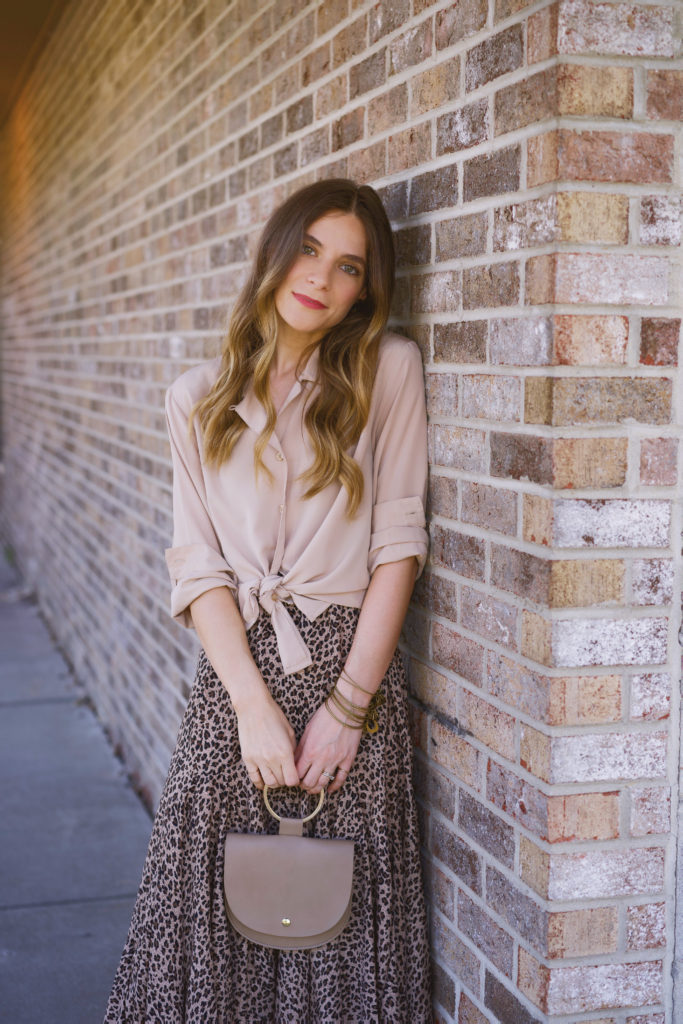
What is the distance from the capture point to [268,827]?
2.24m

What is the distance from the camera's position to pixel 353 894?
220cm

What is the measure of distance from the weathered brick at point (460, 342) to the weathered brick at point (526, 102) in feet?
1.14

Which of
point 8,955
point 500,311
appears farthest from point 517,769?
point 8,955

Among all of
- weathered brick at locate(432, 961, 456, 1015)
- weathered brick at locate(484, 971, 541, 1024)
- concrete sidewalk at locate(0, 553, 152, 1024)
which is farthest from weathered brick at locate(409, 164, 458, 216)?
concrete sidewalk at locate(0, 553, 152, 1024)

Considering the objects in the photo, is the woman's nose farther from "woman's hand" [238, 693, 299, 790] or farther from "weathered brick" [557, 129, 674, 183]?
"woman's hand" [238, 693, 299, 790]

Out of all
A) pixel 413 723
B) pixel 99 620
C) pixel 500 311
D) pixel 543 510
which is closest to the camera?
pixel 543 510

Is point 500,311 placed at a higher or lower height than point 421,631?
higher

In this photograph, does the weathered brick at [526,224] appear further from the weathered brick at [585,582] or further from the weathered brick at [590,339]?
the weathered brick at [585,582]

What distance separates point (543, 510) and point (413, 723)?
80cm

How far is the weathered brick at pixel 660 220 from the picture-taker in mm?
1692

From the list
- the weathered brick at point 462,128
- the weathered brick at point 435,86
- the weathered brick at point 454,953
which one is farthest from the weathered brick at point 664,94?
the weathered brick at point 454,953

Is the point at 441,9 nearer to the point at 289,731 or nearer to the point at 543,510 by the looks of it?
the point at 543,510

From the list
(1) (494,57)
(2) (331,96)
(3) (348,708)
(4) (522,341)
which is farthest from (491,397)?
(2) (331,96)

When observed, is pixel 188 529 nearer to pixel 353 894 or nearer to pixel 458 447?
pixel 458 447
